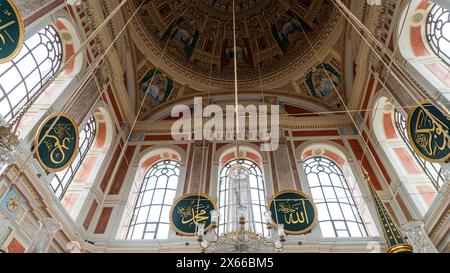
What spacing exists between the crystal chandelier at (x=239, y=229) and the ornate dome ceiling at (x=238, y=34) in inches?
347

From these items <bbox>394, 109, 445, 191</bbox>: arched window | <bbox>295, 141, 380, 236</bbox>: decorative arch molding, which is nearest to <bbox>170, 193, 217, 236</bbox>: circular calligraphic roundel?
<bbox>295, 141, 380, 236</bbox>: decorative arch molding

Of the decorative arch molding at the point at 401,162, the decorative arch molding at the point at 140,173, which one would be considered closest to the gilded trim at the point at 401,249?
the decorative arch molding at the point at 401,162

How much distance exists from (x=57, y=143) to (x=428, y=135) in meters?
7.33

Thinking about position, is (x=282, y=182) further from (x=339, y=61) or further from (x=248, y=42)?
(x=248, y=42)

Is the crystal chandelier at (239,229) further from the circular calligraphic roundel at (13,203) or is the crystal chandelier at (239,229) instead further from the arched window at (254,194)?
the circular calligraphic roundel at (13,203)

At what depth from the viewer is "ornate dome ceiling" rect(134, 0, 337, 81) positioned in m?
12.5

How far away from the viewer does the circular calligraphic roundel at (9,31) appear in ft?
16.6

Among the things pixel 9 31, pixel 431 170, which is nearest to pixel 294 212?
pixel 431 170

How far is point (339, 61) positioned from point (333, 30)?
1.13 metres

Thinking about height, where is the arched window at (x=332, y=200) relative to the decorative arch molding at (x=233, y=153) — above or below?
below

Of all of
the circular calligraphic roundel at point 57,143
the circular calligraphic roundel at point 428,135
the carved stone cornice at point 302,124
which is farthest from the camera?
the carved stone cornice at point 302,124

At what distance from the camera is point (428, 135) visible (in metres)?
6.02

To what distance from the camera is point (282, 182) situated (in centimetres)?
905
